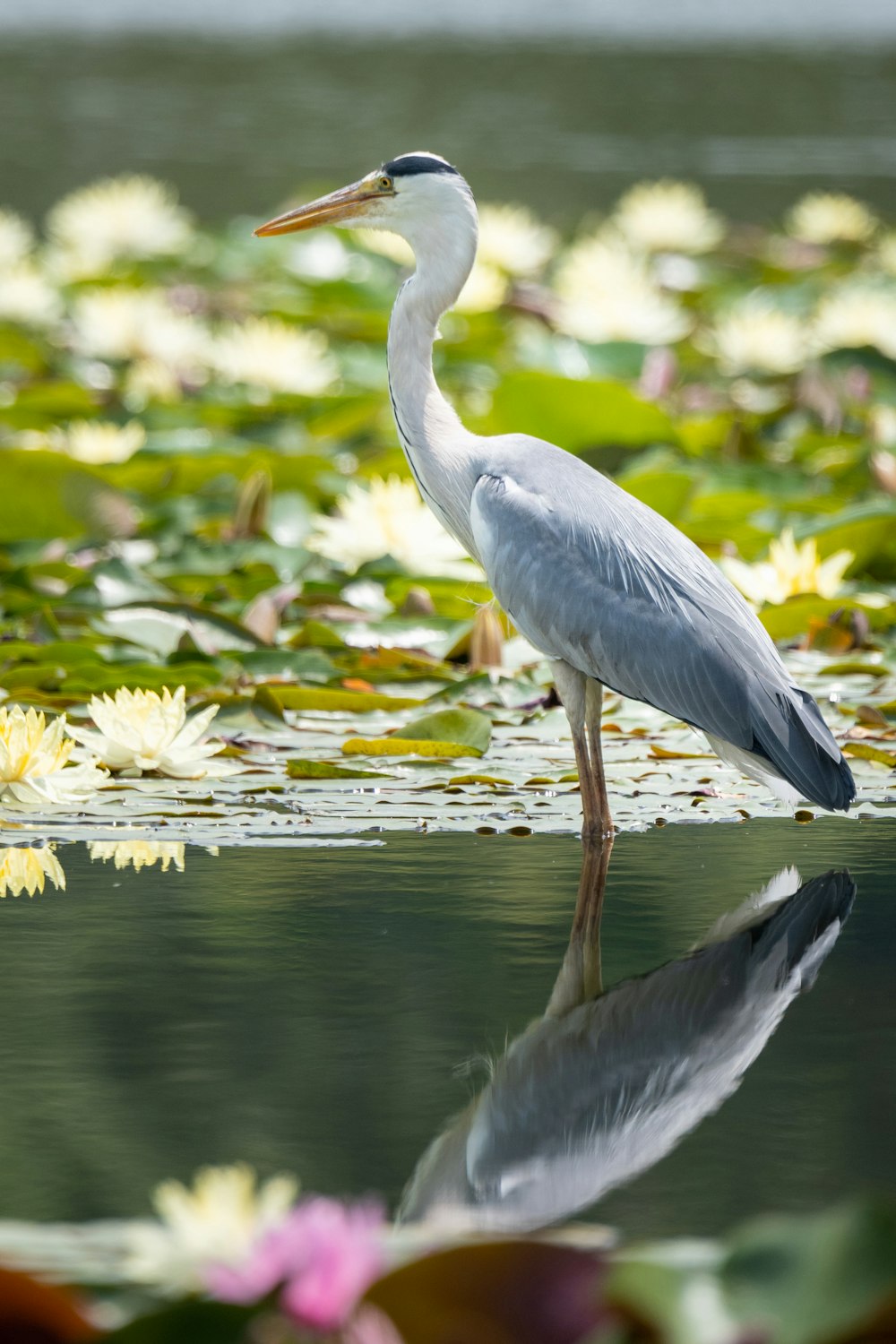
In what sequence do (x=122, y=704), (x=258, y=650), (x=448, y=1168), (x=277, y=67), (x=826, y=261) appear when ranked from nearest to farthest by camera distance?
(x=448, y=1168)
(x=122, y=704)
(x=258, y=650)
(x=826, y=261)
(x=277, y=67)

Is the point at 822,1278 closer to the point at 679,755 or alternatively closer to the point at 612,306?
the point at 679,755

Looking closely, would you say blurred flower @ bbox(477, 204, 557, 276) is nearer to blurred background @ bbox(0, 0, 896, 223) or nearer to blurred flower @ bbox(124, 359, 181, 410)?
blurred flower @ bbox(124, 359, 181, 410)

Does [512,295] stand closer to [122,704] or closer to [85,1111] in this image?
[122,704]

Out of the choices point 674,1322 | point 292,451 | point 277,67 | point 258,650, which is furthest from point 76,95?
point 674,1322

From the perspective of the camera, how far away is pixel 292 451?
6.86 m

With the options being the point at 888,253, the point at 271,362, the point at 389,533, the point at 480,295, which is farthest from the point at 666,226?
the point at 389,533

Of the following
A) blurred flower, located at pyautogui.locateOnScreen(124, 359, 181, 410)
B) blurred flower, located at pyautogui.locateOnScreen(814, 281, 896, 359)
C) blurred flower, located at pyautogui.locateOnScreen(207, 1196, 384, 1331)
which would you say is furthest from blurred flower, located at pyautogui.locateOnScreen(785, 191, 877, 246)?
blurred flower, located at pyautogui.locateOnScreen(207, 1196, 384, 1331)

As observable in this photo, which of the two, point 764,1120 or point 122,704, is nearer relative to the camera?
point 764,1120

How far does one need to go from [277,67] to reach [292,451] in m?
18.1

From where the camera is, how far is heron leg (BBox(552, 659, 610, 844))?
12.4 feet

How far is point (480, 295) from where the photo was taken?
30.1ft

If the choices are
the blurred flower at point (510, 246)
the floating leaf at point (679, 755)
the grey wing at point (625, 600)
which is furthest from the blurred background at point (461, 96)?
the floating leaf at point (679, 755)

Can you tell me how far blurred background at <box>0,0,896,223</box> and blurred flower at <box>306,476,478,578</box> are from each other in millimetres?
8741

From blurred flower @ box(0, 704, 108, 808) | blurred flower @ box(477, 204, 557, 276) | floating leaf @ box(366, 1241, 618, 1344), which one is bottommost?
floating leaf @ box(366, 1241, 618, 1344)
